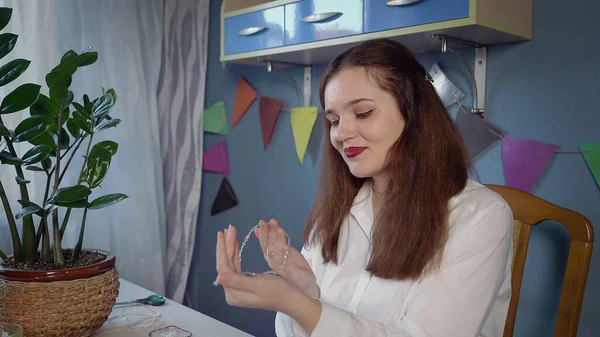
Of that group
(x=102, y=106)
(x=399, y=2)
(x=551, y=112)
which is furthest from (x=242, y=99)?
(x=551, y=112)

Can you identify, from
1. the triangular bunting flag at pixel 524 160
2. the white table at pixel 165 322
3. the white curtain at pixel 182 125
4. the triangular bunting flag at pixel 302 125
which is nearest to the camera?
the white table at pixel 165 322

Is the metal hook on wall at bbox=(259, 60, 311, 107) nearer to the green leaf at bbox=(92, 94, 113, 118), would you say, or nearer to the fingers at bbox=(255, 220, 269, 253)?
the green leaf at bbox=(92, 94, 113, 118)

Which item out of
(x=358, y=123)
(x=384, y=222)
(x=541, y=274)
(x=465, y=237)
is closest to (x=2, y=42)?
(x=358, y=123)

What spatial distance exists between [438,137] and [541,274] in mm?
564

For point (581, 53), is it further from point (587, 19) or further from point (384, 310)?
point (384, 310)

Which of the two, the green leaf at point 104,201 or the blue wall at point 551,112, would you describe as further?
the blue wall at point 551,112

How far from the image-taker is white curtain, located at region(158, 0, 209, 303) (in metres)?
2.16

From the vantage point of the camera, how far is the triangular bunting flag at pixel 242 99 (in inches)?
83.5

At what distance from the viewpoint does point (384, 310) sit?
42.8 inches

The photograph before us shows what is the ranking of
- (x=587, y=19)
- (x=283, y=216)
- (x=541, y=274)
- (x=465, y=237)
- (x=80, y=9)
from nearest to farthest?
(x=465, y=237) → (x=587, y=19) → (x=541, y=274) → (x=80, y=9) → (x=283, y=216)

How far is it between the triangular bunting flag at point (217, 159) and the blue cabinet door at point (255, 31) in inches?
19.5

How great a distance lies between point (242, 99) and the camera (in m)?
2.14

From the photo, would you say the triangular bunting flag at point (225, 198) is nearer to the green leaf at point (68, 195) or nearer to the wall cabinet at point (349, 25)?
the wall cabinet at point (349, 25)

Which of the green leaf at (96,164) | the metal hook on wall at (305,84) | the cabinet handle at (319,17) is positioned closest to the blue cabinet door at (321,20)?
the cabinet handle at (319,17)
